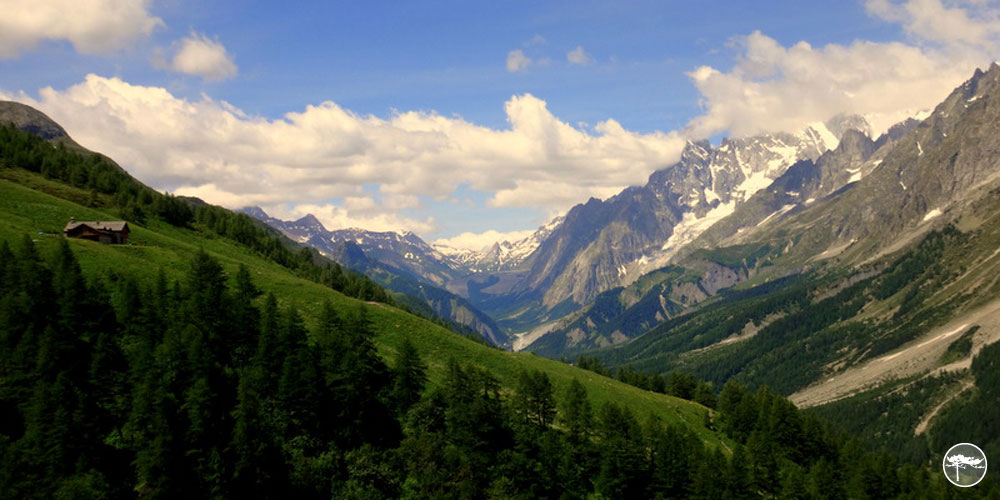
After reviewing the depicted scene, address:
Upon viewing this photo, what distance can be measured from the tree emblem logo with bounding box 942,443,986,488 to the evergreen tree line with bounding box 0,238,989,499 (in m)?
41.3

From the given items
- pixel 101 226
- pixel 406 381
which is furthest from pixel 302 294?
pixel 406 381

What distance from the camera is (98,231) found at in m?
111

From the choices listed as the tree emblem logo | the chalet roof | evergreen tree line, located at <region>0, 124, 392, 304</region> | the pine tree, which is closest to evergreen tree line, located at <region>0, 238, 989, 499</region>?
the pine tree

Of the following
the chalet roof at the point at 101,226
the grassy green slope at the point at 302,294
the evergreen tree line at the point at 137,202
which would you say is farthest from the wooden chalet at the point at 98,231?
the evergreen tree line at the point at 137,202

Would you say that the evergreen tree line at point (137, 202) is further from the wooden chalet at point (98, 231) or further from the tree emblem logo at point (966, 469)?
the tree emblem logo at point (966, 469)

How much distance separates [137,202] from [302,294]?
70.6 metres

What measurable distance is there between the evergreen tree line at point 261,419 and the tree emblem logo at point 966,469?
41261mm

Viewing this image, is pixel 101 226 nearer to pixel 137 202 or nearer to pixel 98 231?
pixel 98 231

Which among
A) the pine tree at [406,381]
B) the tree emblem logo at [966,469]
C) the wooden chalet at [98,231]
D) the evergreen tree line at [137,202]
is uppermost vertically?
the evergreen tree line at [137,202]

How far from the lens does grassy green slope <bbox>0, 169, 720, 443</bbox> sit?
10056cm

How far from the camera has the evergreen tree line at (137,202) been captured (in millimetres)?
153250

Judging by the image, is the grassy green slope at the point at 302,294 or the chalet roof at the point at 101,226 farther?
the chalet roof at the point at 101,226

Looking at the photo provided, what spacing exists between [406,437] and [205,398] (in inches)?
970

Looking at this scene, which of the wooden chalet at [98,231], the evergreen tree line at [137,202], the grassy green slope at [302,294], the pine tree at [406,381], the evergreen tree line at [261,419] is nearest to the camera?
the evergreen tree line at [261,419]
